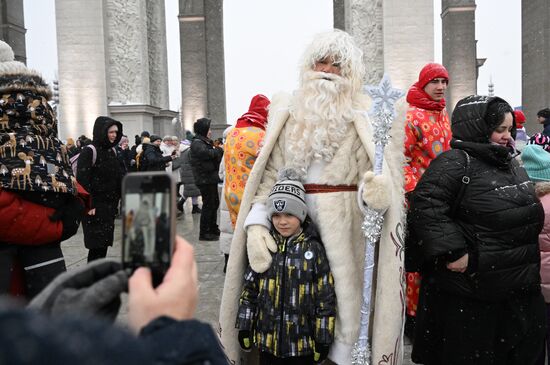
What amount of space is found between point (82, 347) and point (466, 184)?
98.3 inches

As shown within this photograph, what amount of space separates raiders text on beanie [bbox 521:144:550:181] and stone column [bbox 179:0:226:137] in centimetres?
2274

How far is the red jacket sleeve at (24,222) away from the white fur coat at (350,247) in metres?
1.03

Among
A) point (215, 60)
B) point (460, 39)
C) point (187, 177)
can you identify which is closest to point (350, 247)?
point (187, 177)

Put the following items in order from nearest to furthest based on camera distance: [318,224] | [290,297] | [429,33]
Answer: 1. [290,297]
2. [318,224]
3. [429,33]

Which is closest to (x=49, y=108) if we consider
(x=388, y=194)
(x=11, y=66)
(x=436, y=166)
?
(x=11, y=66)

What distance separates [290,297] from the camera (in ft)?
8.91

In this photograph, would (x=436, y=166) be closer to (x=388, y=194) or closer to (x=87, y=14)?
(x=388, y=194)

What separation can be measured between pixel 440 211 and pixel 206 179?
6166 mm

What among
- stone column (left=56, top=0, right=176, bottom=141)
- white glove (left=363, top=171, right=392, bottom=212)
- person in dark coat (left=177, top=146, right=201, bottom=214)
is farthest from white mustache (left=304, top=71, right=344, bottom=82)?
stone column (left=56, top=0, right=176, bottom=141)

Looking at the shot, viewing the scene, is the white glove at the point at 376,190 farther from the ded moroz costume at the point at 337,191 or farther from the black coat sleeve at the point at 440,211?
the black coat sleeve at the point at 440,211

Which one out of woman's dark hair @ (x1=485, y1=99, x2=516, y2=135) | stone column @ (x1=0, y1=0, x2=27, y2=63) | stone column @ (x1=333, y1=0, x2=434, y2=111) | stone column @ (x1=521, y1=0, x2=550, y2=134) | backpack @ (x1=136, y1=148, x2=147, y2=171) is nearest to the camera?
woman's dark hair @ (x1=485, y1=99, x2=516, y2=135)

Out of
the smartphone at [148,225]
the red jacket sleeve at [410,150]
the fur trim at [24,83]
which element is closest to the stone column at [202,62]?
the red jacket sleeve at [410,150]

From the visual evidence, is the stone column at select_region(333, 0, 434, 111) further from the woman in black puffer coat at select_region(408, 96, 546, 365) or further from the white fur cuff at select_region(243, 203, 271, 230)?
the white fur cuff at select_region(243, 203, 271, 230)

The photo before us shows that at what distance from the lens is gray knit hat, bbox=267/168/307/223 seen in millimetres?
2762
